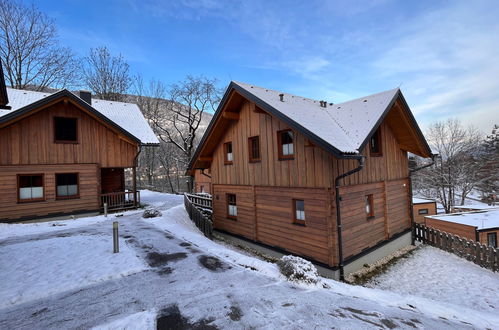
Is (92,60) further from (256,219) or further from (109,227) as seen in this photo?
(256,219)

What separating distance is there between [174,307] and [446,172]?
41471mm

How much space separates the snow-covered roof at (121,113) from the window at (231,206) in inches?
316

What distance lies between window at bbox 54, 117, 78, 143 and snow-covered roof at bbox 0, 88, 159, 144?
216 centimetres

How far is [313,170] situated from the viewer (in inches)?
361

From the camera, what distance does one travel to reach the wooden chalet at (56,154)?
43.9ft

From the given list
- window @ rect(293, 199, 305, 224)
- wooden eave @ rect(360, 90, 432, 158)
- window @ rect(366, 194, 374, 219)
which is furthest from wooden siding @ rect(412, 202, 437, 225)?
window @ rect(293, 199, 305, 224)

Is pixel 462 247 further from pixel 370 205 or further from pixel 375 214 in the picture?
pixel 370 205

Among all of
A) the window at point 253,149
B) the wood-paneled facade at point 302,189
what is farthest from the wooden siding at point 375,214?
the window at point 253,149

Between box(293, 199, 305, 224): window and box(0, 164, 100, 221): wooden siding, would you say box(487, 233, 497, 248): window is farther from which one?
box(0, 164, 100, 221): wooden siding

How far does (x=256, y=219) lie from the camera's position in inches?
468

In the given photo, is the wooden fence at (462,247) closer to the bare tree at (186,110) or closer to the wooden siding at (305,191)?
the wooden siding at (305,191)

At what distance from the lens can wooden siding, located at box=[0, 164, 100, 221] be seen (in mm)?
13281

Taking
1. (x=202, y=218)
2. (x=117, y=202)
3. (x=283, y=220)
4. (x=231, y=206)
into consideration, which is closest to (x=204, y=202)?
(x=231, y=206)

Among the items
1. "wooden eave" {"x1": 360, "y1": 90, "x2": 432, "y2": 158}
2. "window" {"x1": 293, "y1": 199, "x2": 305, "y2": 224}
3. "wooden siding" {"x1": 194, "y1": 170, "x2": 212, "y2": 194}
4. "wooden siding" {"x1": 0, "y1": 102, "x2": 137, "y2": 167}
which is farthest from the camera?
"wooden siding" {"x1": 194, "y1": 170, "x2": 212, "y2": 194}
